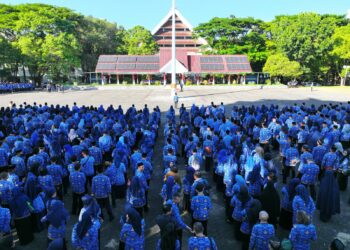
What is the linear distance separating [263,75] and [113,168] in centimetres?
5228

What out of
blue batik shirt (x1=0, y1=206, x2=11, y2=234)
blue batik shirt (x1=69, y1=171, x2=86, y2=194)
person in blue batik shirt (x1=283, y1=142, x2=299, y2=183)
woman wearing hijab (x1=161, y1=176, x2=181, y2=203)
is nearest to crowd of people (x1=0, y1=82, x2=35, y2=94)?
blue batik shirt (x1=69, y1=171, x2=86, y2=194)

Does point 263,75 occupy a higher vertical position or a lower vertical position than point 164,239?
higher

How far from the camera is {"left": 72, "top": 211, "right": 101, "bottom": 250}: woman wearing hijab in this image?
14.8ft

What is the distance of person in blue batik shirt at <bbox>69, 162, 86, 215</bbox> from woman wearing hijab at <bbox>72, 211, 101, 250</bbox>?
6.48 feet

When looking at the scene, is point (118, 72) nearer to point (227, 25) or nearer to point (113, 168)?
point (227, 25)

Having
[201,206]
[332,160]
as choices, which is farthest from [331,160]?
[201,206]

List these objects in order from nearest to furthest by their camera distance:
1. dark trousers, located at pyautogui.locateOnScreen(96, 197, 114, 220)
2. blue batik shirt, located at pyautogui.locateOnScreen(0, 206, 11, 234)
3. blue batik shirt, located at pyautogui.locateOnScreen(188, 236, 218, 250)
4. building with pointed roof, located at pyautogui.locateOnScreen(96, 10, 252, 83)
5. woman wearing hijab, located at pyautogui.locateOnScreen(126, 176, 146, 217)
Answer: blue batik shirt, located at pyautogui.locateOnScreen(188, 236, 218, 250), blue batik shirt, located at pyautogui.locateOnScreen(0, 206, 11, 234), woman wearing hijab, located at pyautogui.locateOnScreen(126, 176, 146, 217), dark trousers, located at pyautogui.locateOnScreen(96, 197, 114, 220), building with pointed roof, located at pyautogui.locateOnScreen(96, 10, 252, 83)

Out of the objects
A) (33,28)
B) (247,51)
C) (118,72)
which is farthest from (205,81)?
(33,28)

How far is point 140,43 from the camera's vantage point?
58219mm

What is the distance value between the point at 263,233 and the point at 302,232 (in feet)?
2.14

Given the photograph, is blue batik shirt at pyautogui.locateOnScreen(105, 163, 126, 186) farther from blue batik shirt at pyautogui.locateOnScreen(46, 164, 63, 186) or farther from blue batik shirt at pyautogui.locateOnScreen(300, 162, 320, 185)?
blue batik shirt at pyautogui.locateOnScreen(300, 162, 320, 185)

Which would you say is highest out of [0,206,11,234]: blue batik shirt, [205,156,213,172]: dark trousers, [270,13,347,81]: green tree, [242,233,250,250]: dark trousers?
[270,13,347,81]: green tree

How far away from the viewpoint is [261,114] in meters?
13.4

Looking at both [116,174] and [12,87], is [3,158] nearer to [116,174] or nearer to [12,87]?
[116,174]
